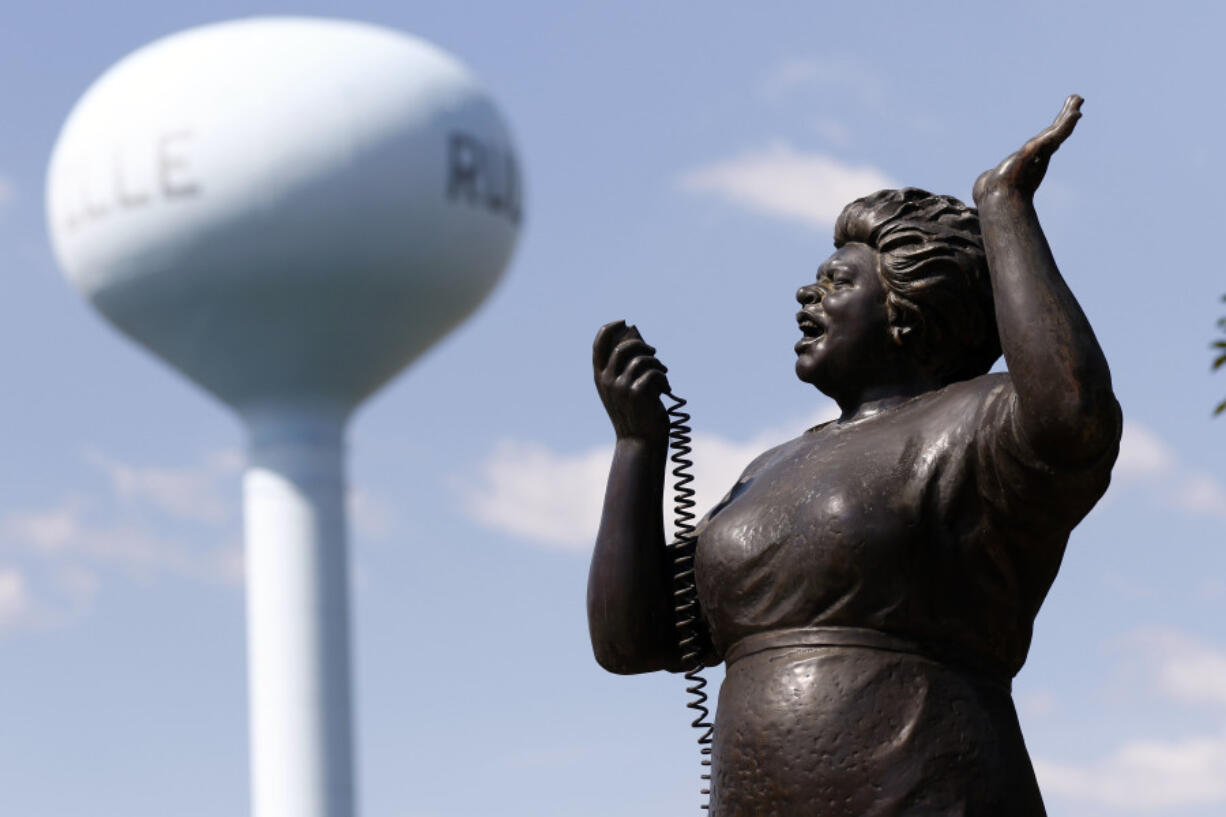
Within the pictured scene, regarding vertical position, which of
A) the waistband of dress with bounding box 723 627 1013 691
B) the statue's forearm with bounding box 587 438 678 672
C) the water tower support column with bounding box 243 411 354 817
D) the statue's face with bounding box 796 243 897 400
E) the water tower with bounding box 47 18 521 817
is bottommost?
the waistband of dress with bounding box 723 627 1013 691

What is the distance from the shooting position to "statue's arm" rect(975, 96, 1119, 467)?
4.91 metres

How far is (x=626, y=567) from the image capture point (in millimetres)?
5793

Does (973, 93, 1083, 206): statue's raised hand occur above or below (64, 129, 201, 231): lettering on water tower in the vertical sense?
below

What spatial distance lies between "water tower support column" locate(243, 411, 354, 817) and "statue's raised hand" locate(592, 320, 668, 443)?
3289 centimetres

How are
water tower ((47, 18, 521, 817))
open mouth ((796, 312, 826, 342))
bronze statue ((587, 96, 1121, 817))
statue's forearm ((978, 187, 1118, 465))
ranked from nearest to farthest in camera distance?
statue's forearm ((978, 187, 1118, 465)), bronze statue ((587, 96, 1121, 817)), open mouth ((796, 312, 826, 342)), water tower ((47, 18, 521, 817))

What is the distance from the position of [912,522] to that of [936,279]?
0.66 metres

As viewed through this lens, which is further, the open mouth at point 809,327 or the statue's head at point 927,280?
the open mouth at point 809,327

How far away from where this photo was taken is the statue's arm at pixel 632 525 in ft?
19.0

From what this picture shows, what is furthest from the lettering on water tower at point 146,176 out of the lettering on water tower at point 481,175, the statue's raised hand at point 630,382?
the statue's raised hand at point 630,382

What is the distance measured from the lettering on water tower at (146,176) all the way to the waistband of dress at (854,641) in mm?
30205

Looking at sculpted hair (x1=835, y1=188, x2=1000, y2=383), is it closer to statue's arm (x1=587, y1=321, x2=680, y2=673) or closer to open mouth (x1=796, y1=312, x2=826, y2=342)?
open mouth (x1=796, y1=312, x2=826, y2=342)

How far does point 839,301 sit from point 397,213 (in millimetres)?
29862

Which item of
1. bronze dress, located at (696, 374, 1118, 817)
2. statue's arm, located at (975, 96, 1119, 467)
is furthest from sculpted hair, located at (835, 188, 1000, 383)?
statue's arm, located at (975, 96, 1119, 467)

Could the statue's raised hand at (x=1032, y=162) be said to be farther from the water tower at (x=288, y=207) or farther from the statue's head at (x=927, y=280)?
the water tower at (x=288, y=207)
